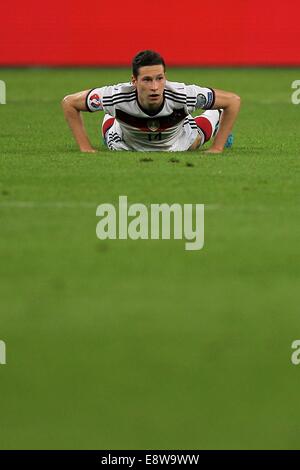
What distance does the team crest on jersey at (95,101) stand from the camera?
1140cm

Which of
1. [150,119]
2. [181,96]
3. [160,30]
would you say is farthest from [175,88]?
[160,30]

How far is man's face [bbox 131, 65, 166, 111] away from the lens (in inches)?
432

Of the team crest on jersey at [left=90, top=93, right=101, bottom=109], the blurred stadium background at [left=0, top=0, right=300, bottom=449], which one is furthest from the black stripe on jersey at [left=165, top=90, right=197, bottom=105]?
the team crest on jersey at [left=90, top=93, right=101, bottom=109]

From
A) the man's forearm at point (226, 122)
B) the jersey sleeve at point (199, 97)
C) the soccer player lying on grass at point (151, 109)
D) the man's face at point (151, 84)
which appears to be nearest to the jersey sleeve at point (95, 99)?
the soccer player lying on grass at point (151, 109)

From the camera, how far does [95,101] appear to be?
11.4 m

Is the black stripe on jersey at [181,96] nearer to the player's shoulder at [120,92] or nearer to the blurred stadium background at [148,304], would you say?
the player's shoulder at [120,92]

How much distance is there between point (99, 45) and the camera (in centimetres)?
2502

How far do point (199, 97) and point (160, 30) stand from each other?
44.3ft

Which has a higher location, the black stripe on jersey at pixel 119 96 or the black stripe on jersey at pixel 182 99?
the black stripe on jersey at pixel 119 96

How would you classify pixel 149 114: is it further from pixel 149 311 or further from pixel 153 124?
pixel 149 311

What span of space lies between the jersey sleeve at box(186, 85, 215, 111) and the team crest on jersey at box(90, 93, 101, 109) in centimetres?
72

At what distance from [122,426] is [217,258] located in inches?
97.7

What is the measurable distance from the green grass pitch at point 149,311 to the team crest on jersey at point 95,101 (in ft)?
3.32

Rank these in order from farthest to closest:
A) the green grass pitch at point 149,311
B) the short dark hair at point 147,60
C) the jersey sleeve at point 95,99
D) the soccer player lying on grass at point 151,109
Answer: the jersey sleeve at point 95,99 < the soccer player lying on grass at point 151,109 < the short dark hair at point 147,60 < the green grass pitch at point 149,311
